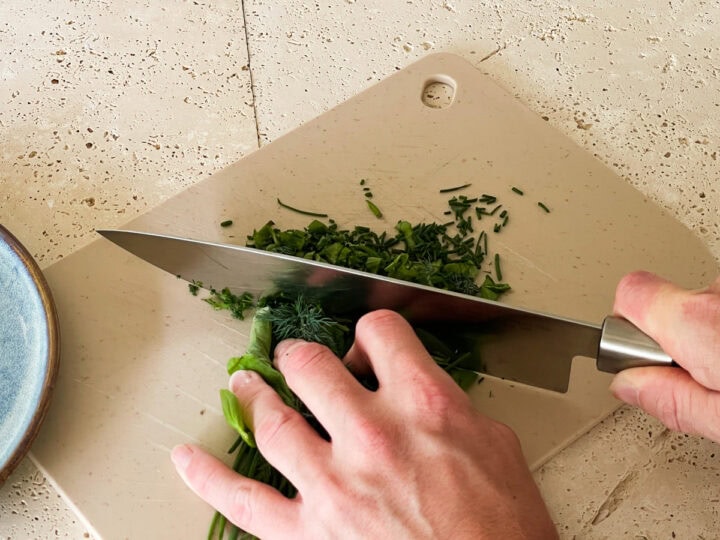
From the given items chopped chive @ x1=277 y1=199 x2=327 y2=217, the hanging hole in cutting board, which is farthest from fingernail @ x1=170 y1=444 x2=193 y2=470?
the hanging hole in cutting board

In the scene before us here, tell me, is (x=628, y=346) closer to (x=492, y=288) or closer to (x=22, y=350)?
(x=492, y=288)

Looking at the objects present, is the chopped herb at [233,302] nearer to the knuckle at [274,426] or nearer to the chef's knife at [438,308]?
the chef's knife at [438,308]

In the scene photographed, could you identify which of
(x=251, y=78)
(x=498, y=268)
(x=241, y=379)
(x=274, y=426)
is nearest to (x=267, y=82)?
(x=251, y=78)

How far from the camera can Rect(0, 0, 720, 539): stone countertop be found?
1.54 m

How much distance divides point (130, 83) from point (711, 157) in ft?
→ 4.19

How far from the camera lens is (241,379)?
3.81ft

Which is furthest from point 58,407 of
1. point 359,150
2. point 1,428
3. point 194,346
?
point 359,150

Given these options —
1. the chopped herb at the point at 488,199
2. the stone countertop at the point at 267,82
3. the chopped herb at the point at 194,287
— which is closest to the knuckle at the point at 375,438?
the chopped herb at the point at 194,287

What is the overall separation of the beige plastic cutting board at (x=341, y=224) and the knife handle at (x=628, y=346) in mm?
221

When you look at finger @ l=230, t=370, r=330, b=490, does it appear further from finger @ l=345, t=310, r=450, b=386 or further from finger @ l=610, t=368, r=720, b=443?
finger @ l=610, t=368, r=720, b=443

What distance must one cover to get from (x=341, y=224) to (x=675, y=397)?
0.67m

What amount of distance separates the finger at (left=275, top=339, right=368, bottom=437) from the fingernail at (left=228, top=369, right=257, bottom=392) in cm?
7

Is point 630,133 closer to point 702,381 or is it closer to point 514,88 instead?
point 514,88

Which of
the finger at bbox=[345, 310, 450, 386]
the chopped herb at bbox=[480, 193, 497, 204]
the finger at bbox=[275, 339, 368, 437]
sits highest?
the chopped herb at bbox=[480, 193, 497, 204]
